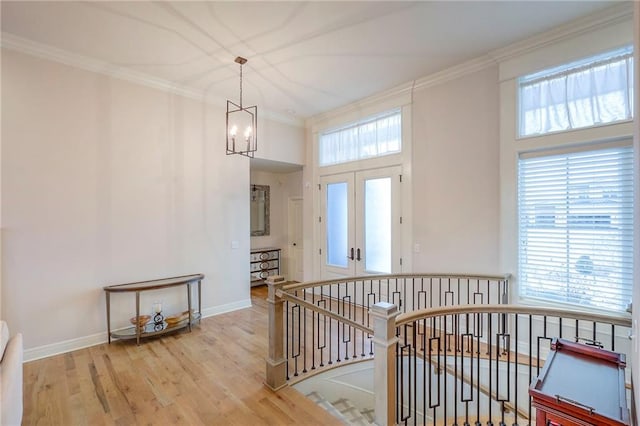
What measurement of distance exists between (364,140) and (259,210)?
9.86ft

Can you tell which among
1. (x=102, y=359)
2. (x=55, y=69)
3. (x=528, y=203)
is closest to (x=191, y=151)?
(x=55, y=69)

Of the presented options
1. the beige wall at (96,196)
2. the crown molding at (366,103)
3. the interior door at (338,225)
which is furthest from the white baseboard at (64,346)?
the crown molding at (366,103)

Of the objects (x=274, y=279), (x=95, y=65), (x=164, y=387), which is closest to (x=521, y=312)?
(x=274, y=279)

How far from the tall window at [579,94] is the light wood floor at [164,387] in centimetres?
366

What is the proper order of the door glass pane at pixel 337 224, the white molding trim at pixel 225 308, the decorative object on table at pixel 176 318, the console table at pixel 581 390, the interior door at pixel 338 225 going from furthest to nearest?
1. the door glass pane at pixel 337 224
2. the interior door at pixel 338 225
3. the white molding trim at pixel 225 308
4. the decorative object on table at pixel 176 318
5. the console table at pixel 581 390

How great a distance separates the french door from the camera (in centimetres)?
470

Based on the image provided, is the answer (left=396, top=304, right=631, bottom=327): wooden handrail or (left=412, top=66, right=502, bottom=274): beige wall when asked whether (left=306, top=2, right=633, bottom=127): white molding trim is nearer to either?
(left=412, top=66, right=502, bottom=274): beige wall

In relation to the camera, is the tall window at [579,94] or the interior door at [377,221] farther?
the interior door at [377,221]

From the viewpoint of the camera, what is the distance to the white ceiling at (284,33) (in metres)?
2.76

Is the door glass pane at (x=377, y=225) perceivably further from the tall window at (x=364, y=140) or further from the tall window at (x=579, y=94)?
the tall window at (x=579, y=94)

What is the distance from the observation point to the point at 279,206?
7281 mm

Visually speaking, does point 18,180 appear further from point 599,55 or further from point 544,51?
point 599,55

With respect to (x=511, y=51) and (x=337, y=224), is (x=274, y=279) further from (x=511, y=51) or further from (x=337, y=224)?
(x=511, y=51)

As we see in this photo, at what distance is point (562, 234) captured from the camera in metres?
3.16
